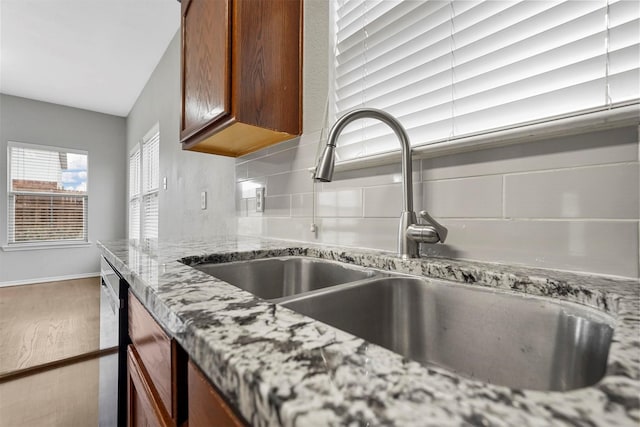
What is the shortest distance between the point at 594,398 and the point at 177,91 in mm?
3064

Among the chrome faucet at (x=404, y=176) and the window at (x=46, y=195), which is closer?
the chrome faucet at (x=404, y=176)

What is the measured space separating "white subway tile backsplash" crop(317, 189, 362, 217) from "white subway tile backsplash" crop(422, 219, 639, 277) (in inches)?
12.9

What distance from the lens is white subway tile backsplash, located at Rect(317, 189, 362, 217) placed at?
102cm

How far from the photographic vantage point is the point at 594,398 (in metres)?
0.18

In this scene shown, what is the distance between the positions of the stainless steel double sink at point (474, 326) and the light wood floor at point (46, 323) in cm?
266

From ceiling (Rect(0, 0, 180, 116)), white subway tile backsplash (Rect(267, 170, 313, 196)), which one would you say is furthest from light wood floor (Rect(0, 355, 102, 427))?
ceiling (Rect(0, 0, 180, 116))

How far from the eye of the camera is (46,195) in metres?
4.31

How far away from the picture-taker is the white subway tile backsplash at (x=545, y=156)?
53 cm

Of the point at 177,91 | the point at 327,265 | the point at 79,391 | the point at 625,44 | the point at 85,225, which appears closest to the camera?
the point at 625,44

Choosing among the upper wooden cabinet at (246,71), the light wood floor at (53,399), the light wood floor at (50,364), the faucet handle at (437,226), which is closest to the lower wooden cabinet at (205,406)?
the faucet handle at (437,226)

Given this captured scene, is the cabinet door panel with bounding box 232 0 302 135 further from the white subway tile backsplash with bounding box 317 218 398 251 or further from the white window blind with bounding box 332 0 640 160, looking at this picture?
the white subway tile backsplash with bounding box 317 218 398 251

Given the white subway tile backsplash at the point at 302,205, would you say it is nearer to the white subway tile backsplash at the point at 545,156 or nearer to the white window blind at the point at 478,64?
the white window blind at the point at 478,64

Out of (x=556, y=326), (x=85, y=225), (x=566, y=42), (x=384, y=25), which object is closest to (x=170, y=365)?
(x=556, y=326)

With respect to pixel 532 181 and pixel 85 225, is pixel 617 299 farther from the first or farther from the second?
pixel 85 225
